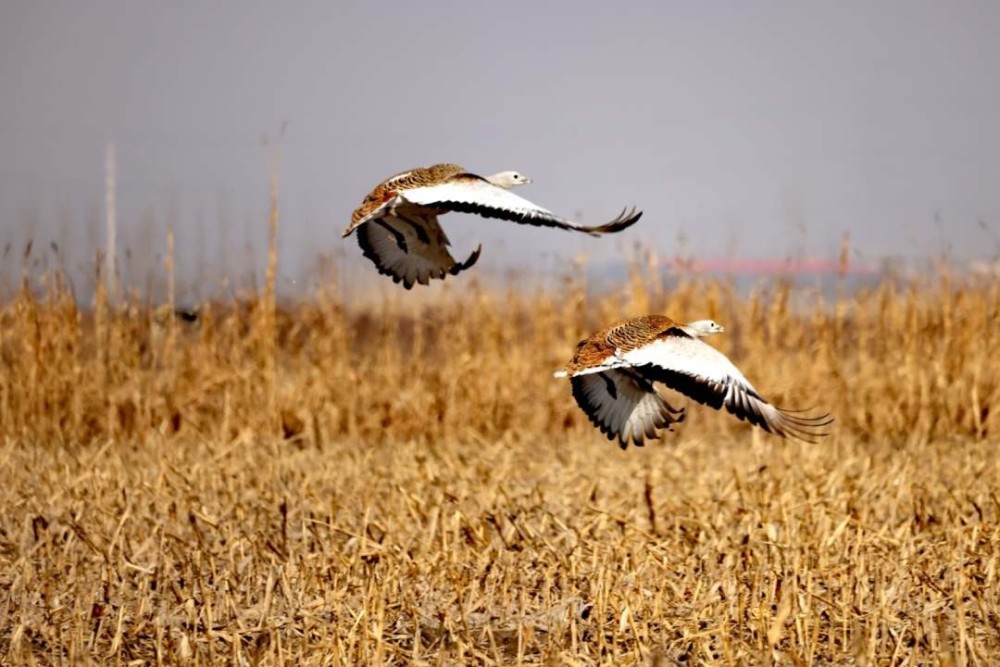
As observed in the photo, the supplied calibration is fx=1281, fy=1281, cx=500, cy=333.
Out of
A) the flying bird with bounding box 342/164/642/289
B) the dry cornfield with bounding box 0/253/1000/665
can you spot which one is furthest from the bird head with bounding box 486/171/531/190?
the dry cornfield with bounding box 0/253/1000/665

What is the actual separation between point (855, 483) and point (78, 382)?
12.7 ft

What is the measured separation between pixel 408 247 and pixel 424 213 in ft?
0.21

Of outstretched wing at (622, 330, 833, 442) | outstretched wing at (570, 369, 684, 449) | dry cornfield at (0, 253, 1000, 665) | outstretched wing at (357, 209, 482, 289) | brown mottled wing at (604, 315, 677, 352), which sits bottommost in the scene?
dry cornfield at (0, 253, 1000, 665)

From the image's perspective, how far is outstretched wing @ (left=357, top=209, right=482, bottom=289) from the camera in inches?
83.0

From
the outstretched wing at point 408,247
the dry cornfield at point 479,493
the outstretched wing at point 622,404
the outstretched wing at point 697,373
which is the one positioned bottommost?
the dry cornfield at point 479,493

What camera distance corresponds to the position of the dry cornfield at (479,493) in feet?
10.8

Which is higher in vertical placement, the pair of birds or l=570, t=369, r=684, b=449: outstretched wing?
the pair of birds

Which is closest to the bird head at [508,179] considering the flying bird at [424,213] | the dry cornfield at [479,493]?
the flying bird at [424,213]

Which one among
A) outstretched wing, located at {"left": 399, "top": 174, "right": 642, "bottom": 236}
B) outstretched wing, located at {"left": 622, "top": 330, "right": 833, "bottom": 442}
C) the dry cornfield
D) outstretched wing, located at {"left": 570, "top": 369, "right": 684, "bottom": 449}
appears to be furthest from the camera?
the dry cornfield

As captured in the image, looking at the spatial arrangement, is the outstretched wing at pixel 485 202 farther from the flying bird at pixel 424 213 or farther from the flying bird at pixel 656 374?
the flying bird at pixel 656 374

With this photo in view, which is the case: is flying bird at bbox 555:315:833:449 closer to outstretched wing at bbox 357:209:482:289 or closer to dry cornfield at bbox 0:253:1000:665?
outstretched wing at bbox 357:209:482:289

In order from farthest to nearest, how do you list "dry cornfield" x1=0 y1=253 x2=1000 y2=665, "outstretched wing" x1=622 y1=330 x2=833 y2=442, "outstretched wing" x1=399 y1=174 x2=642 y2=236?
"dry cornfield" x1=0 y1=253 x2=1000 y2=665 < "outstretched wing" x1=622 y1=330 x2=833 y2=442 < "outstretched wing" x1=399 y1=174 x2=642 y2=236

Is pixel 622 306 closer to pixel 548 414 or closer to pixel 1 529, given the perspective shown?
pixel 548 414

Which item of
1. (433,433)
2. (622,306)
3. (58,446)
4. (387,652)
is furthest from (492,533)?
(622,306)
